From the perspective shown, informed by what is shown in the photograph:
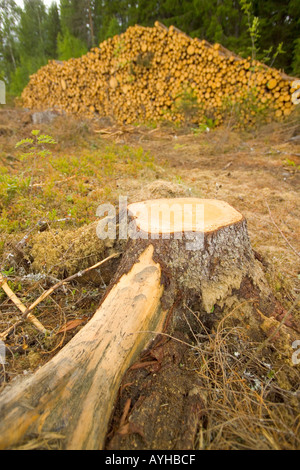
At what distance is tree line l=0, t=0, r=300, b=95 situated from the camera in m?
7.61

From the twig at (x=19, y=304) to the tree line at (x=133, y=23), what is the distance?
642cm

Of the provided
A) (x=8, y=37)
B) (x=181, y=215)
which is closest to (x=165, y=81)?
(x=181, y=215)

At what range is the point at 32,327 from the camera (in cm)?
148

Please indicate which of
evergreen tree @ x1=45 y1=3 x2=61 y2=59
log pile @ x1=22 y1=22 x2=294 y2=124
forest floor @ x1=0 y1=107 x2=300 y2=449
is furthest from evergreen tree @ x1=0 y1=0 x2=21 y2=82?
forest floor @ x1=0 y1=107 x2=300 y2=449

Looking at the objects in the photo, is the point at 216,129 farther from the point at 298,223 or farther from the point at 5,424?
the point at 5,424

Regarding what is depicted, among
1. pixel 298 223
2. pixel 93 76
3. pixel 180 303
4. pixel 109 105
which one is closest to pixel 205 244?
pixel 180 303

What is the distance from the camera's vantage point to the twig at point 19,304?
1.44 metres

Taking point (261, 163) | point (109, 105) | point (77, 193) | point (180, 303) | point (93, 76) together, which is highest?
point (93, 76)

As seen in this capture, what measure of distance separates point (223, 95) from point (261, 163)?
288cm

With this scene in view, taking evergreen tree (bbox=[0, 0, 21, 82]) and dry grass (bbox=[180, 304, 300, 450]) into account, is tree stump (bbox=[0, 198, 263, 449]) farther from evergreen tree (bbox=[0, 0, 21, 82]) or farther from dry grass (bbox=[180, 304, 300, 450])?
evergreen tree (bbox=[0, 0, 21, 82])

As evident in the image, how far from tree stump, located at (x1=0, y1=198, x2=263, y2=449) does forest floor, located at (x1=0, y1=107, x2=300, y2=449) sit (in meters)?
0.09

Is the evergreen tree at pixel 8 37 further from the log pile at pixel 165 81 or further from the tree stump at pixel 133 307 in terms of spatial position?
the tree stump at pixel 133 307

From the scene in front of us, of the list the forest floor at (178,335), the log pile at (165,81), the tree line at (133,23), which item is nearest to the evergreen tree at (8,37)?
the tree line at (133,23)

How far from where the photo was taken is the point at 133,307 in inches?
46.3
